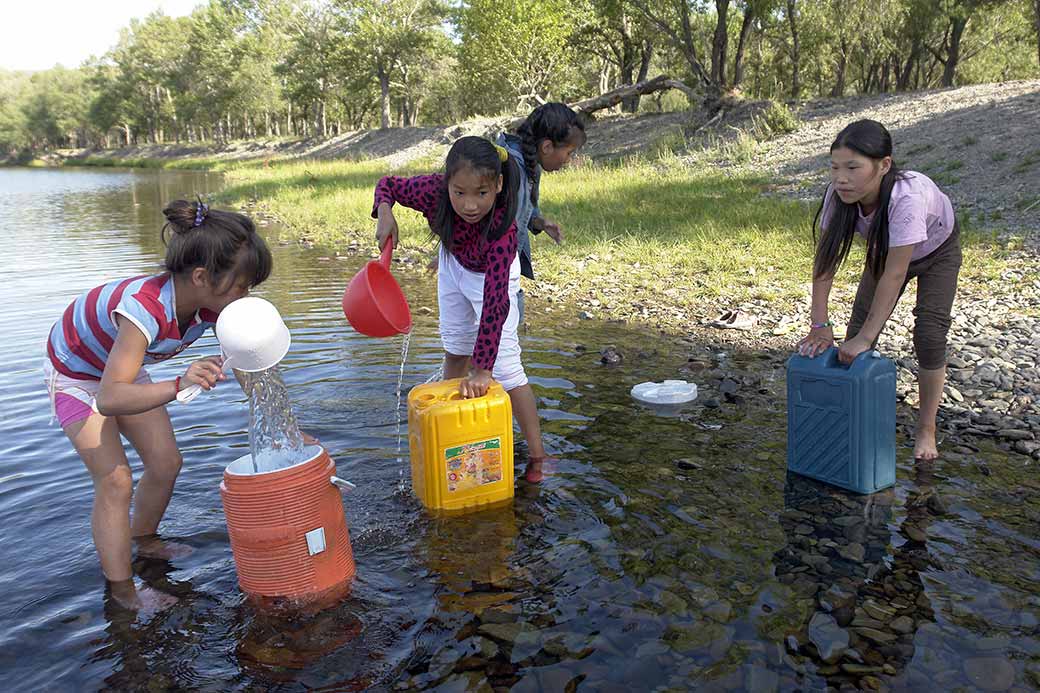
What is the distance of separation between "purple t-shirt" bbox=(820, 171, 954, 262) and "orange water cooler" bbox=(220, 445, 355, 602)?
249cm

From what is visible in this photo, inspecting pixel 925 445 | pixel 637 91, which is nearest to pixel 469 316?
pixel 925 445

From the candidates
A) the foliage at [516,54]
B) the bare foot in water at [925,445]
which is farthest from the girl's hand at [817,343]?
the foliage at [516,54]

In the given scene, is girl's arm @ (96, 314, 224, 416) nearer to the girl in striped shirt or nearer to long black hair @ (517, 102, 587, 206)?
the girl in striped shirt

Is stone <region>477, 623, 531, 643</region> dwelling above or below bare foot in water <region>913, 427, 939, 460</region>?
below

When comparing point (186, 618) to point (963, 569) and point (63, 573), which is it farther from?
point (963, 569)

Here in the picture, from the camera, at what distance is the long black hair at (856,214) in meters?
3.17

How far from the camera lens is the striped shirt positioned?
2395mm

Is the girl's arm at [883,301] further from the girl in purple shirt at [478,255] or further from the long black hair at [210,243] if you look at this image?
the long black hair at [210,243]

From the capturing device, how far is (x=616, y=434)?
4.17 m

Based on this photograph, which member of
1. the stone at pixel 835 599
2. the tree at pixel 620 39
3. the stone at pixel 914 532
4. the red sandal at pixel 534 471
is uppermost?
the tree at pixel 620 39

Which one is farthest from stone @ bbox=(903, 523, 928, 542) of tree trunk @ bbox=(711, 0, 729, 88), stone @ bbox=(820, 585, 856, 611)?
tree trunk @ bbox=(711, 0, 729, 88)

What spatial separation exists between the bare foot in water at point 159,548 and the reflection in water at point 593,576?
43 mm

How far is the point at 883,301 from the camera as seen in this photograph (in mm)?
3219

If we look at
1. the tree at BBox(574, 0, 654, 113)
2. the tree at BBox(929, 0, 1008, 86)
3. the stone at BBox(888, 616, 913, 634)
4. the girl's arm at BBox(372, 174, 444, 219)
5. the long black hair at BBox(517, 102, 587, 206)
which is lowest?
the stone at BBox(888, 616, 913, 634)
